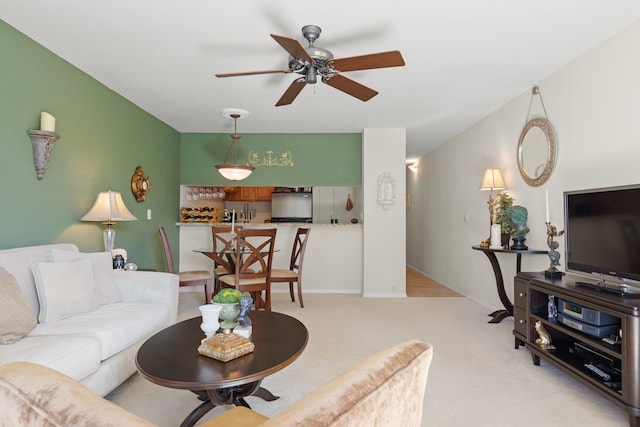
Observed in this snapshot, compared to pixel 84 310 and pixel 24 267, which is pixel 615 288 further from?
pixel 24 267

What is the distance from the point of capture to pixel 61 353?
5.84 ft

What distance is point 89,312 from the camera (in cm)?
242

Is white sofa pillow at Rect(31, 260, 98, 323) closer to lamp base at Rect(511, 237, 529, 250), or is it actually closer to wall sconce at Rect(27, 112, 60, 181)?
wall sconce at Rect(27, 112, 60, 181)

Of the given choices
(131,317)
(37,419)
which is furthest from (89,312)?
(37,419)

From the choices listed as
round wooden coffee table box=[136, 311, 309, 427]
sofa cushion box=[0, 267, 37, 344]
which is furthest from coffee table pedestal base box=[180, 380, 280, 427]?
sofa cushion box=[0, 267, 37, 344]

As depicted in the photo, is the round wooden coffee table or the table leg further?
the table leg

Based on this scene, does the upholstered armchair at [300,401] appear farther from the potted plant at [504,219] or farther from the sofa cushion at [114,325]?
the potted plant at [504,219]

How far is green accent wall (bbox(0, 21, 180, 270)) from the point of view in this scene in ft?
8.52

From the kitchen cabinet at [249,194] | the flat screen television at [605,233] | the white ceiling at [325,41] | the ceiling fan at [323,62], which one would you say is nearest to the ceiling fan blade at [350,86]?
the ceiling fan at [323,62]

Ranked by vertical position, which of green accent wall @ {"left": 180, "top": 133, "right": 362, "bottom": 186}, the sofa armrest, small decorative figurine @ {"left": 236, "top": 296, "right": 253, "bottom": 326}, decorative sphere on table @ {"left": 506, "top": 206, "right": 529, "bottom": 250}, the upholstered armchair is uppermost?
green accent wall @ {"left": 180, "top": 133, "right": 362, "bottom": 186}

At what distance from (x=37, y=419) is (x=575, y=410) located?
2.59m

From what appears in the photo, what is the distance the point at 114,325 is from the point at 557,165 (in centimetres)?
370

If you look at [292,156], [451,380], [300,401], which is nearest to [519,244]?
[451,380]

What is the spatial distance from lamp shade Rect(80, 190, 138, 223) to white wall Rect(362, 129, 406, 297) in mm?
3198
